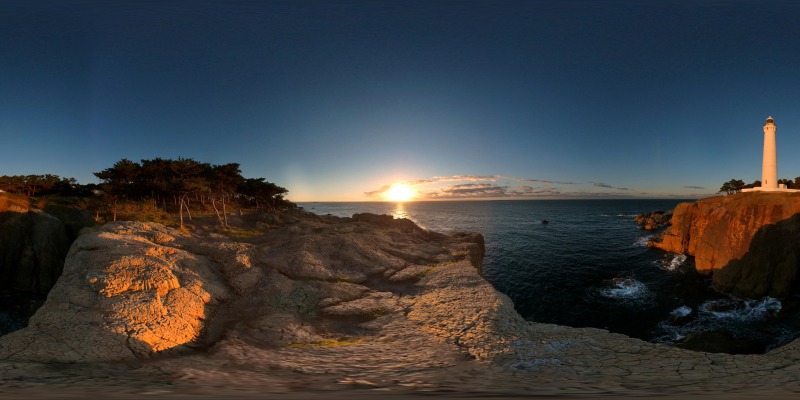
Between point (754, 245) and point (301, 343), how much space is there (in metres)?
44.6

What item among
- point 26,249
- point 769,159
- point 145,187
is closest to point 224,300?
point 26,249

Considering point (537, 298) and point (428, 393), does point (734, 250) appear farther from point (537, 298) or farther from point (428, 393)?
point (428, 393)

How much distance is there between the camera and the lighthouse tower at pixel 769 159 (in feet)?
154

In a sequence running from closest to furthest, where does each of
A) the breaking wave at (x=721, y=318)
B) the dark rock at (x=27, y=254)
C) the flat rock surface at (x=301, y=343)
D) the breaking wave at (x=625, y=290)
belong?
the flat rock surface at (x=301, y=343) → the breaking wave at (x=721, y=318) → the dark rock at (x=27, y=254) → the breaking wave at (x=625, y=290)

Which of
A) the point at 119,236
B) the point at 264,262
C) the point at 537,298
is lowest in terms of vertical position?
the point at 537,298

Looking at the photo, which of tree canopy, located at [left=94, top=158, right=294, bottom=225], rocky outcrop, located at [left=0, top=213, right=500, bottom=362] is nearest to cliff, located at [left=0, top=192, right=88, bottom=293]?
tree canopy, located at [left=94, top=158, right=294, bottom=225]

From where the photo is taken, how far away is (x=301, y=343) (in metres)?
14.2

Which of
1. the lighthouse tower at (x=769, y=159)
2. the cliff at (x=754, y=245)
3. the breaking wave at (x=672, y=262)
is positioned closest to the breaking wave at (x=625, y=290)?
the cliff at (x=754, y=245)

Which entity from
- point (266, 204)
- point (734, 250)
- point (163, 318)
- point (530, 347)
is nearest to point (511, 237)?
point (734, 250)

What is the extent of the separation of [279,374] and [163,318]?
7.55 meters

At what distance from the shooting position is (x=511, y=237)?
7850 centimetres

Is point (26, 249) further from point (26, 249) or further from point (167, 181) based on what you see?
point (167, 181)

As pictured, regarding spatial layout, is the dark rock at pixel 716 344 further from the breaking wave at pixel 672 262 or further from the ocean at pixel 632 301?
the breaking wave at pixel 672 262

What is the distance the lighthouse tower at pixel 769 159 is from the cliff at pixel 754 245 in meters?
10.5
